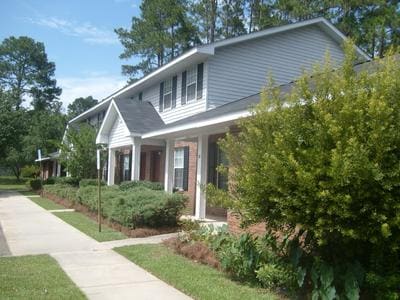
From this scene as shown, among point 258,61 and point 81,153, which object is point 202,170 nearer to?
point 258,61

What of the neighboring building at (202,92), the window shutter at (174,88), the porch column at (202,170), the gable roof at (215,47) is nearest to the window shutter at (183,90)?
the neighboring building at (202,92)

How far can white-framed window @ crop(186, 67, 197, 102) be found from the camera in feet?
60.1

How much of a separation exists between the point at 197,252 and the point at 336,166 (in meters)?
4.27

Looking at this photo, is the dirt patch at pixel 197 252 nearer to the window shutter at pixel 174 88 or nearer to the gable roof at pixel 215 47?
the gable roof at pixel 215 47

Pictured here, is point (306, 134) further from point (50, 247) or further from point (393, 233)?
point (50, 247)

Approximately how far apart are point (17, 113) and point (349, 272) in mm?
31160

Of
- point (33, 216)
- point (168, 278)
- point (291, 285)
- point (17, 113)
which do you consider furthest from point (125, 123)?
point (17, 113)

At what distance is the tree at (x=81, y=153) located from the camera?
25.6 meters

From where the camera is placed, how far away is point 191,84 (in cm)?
1858

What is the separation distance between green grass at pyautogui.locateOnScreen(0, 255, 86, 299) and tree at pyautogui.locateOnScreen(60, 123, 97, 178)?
1646cm

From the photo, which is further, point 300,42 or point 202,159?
point 300,42

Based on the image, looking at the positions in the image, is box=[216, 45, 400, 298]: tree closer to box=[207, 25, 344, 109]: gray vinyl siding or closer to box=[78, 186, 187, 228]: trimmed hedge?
box=[78, 186, 187, 228]: trimmed hedge

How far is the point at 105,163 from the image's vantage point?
26.8 metres

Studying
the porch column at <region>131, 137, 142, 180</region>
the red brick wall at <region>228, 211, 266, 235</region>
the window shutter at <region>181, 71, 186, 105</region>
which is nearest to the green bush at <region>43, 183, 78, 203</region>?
the porch column at <region>131, 137, 142, 180</region>
